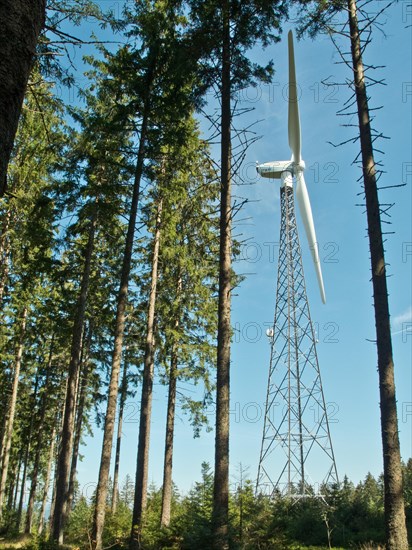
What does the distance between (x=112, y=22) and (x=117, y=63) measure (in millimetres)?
9348

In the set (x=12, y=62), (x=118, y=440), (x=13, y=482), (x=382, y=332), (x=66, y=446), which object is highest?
(x=382, y=332)

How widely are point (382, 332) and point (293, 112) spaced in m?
11.5

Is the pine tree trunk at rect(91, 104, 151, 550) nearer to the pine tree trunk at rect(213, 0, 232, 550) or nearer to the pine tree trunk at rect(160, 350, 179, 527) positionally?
the pine tree trunk at rect(213, 0, 232, 550)

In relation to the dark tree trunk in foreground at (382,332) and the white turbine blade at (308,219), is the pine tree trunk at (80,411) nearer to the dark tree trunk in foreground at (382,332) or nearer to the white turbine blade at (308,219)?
the white turbine blade at (308,219)

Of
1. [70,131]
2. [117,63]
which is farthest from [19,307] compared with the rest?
[117,63]

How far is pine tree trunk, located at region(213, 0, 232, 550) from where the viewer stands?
9188mm

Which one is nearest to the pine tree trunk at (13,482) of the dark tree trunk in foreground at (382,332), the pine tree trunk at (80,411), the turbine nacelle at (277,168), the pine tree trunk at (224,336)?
the pine tree trunk at (80,411)

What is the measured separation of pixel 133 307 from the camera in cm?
2095

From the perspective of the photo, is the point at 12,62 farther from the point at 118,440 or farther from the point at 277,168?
the point at 118,440

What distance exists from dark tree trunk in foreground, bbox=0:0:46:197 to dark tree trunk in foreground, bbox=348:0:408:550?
299 inches

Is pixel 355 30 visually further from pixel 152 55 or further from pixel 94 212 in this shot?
pixel 94 212

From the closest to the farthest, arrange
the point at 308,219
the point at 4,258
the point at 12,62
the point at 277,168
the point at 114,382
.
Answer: the point at 12,62, the point at 114,382, the point at 4,258, the point at 308,219, the point at 277,168

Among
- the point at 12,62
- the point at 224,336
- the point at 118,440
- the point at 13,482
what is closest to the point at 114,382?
the point at 224,336

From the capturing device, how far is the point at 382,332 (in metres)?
8.69
